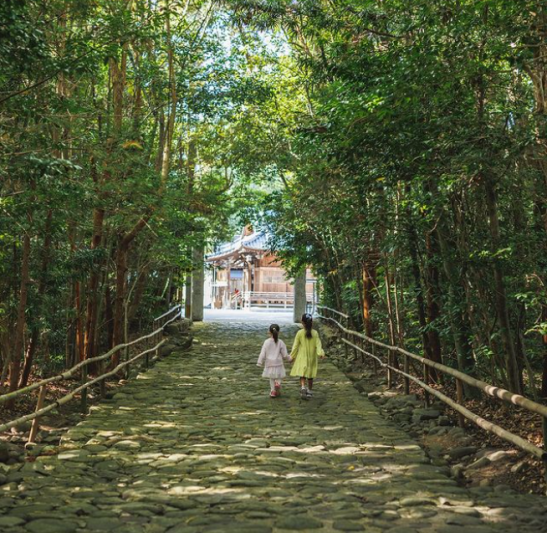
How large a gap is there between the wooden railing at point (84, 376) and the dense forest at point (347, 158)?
0.87 m

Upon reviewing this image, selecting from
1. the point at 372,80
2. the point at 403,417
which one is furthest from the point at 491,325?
the point at 372,80

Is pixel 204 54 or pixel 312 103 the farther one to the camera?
pixel 312 103

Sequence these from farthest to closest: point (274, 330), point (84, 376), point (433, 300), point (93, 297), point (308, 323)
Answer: point (93, 297)
point (308, 323)
point (274, 330)
point (433, 300)
point (84, 376)

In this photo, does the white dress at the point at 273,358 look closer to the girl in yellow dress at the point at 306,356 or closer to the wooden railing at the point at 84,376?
the girl in yellow dress at the point at 306,356

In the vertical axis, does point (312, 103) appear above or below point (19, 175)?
above

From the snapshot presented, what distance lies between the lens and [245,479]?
582 cm

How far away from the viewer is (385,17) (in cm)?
904

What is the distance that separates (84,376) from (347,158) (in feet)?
15.8

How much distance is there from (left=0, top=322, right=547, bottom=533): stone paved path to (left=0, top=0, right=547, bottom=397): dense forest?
1.97 meters

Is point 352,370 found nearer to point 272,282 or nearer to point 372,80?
point 372,80

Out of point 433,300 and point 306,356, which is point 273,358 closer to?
point 306,356

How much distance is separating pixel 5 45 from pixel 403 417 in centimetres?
647

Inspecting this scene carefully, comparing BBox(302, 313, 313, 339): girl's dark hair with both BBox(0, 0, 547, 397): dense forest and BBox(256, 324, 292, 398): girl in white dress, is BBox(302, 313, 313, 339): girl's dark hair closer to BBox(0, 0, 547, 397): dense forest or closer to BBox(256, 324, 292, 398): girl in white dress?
BBox(256, 324, 292, 398): girl in white dress

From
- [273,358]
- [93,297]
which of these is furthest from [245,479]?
[93,297]
